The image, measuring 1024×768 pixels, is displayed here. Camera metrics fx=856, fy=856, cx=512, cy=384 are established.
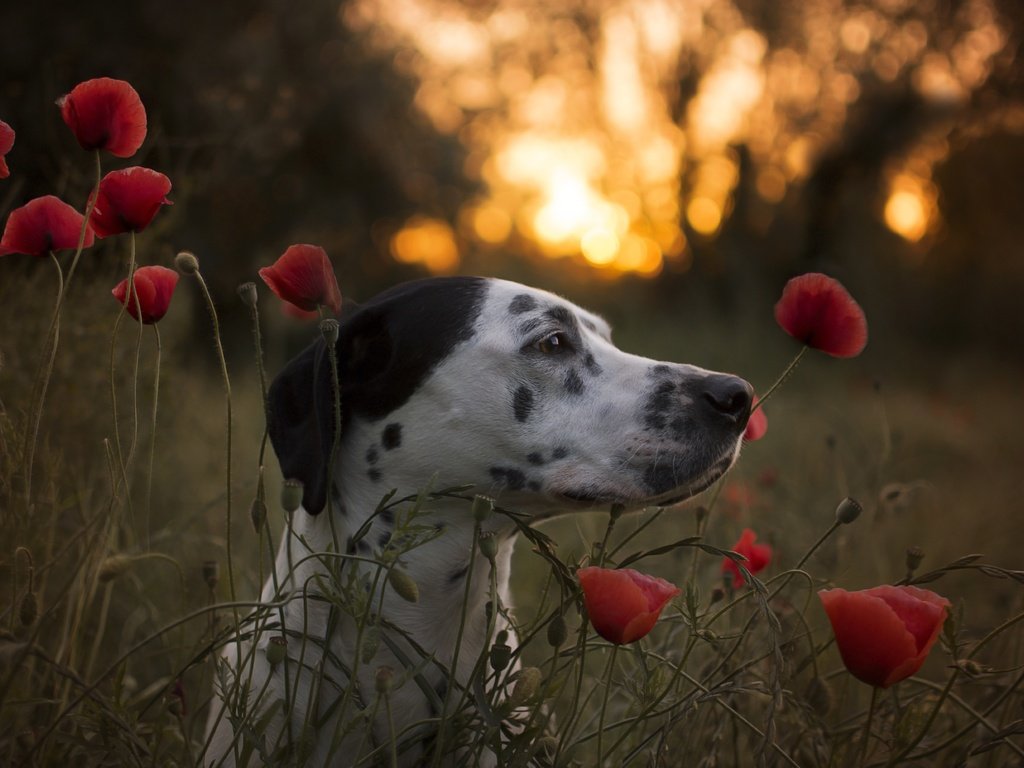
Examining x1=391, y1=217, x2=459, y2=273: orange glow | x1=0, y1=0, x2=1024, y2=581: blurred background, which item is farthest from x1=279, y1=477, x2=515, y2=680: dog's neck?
x1=391, y1=217, x2=459, y2=273: orange glow

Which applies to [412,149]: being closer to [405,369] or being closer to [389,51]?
[389,51]

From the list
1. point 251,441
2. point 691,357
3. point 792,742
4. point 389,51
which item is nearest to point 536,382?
point 792,742

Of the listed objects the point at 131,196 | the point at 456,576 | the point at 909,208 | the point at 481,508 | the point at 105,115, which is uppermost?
the point at 105,115

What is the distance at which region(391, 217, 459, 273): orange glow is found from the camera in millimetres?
13516

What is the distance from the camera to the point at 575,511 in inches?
83.0

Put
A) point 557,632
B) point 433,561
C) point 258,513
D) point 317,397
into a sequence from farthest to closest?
point 433,561
point 317,397
point 258,513
point 557,632

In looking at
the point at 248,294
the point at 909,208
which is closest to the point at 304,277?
the point at 248,294

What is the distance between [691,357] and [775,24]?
27.0ft

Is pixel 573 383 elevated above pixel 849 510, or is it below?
below

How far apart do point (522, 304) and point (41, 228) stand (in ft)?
3.79

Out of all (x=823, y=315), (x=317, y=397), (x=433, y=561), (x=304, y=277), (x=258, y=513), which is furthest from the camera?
(x=433, y=561)

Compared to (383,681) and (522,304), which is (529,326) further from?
(383,681)

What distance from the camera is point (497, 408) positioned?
2.16m

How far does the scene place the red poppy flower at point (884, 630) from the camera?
4.10 feet
